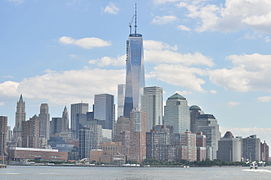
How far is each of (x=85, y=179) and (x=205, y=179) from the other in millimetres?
38266

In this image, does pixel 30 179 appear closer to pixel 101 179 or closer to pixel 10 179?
pixel 10 179

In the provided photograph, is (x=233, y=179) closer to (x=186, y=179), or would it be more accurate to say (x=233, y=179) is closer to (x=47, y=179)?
(x=186, y=179)

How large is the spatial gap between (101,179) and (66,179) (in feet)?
34.4

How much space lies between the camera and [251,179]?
167 meters

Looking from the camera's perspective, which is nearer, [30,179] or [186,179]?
[30,179]

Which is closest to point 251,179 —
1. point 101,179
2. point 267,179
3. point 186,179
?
point 267,179

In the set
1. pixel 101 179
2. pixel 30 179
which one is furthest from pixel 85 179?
pixel 30 179

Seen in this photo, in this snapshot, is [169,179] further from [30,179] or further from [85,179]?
[30,179]

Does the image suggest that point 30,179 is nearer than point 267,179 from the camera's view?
Yes

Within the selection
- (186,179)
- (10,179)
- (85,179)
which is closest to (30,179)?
(10,179)

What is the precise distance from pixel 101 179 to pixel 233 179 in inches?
1635

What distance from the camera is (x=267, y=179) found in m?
166

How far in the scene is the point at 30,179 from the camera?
155m

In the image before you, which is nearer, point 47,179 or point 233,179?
point 47,179
